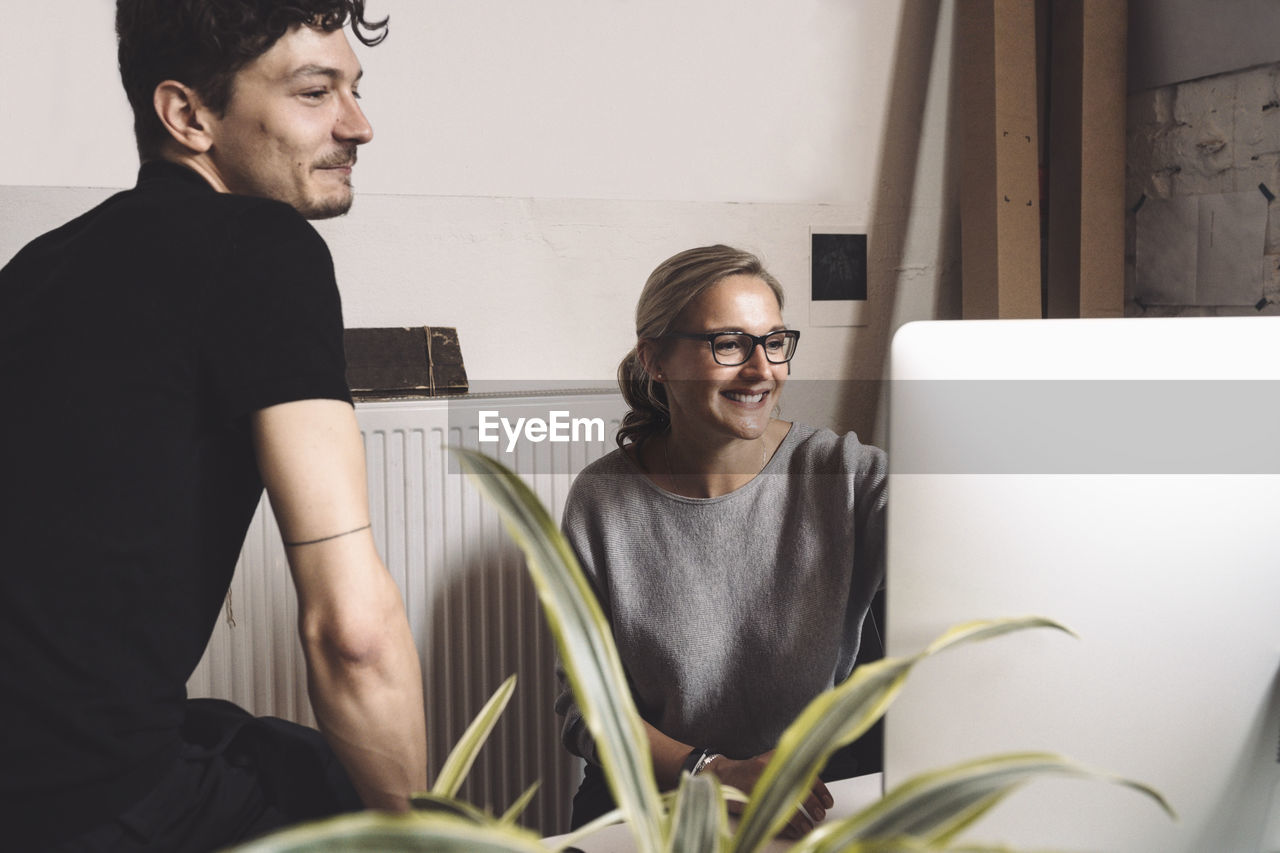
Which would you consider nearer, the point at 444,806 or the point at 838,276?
the point at 444,806

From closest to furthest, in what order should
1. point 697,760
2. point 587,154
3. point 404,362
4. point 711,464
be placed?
point 697,760 < point 711,464 < point 404,362 < point 587,154

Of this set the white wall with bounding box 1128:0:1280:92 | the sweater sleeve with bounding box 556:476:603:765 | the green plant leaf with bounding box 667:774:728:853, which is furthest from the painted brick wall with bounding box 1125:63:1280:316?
the green plant leaf with bounding box 667:774:728:853

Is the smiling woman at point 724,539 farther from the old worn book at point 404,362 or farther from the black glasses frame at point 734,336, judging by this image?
the old worn book at point 404,362

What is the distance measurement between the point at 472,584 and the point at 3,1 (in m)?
1.30

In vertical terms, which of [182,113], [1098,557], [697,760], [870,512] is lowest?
[697,760]

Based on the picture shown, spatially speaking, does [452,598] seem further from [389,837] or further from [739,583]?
[389,837]

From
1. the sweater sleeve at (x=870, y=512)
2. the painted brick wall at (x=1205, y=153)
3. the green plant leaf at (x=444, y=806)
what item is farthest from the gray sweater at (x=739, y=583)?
the painted brick wall at (x=1205, y=153)

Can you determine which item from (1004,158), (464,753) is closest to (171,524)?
(464,753)

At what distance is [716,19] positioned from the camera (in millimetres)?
2256

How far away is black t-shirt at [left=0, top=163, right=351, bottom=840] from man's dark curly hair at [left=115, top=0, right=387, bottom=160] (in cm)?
20

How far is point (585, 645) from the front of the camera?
44cm

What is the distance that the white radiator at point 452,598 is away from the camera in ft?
6.15

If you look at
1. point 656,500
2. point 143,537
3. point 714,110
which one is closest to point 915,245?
point 714,110

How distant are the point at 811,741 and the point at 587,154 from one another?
1855 millimetres
